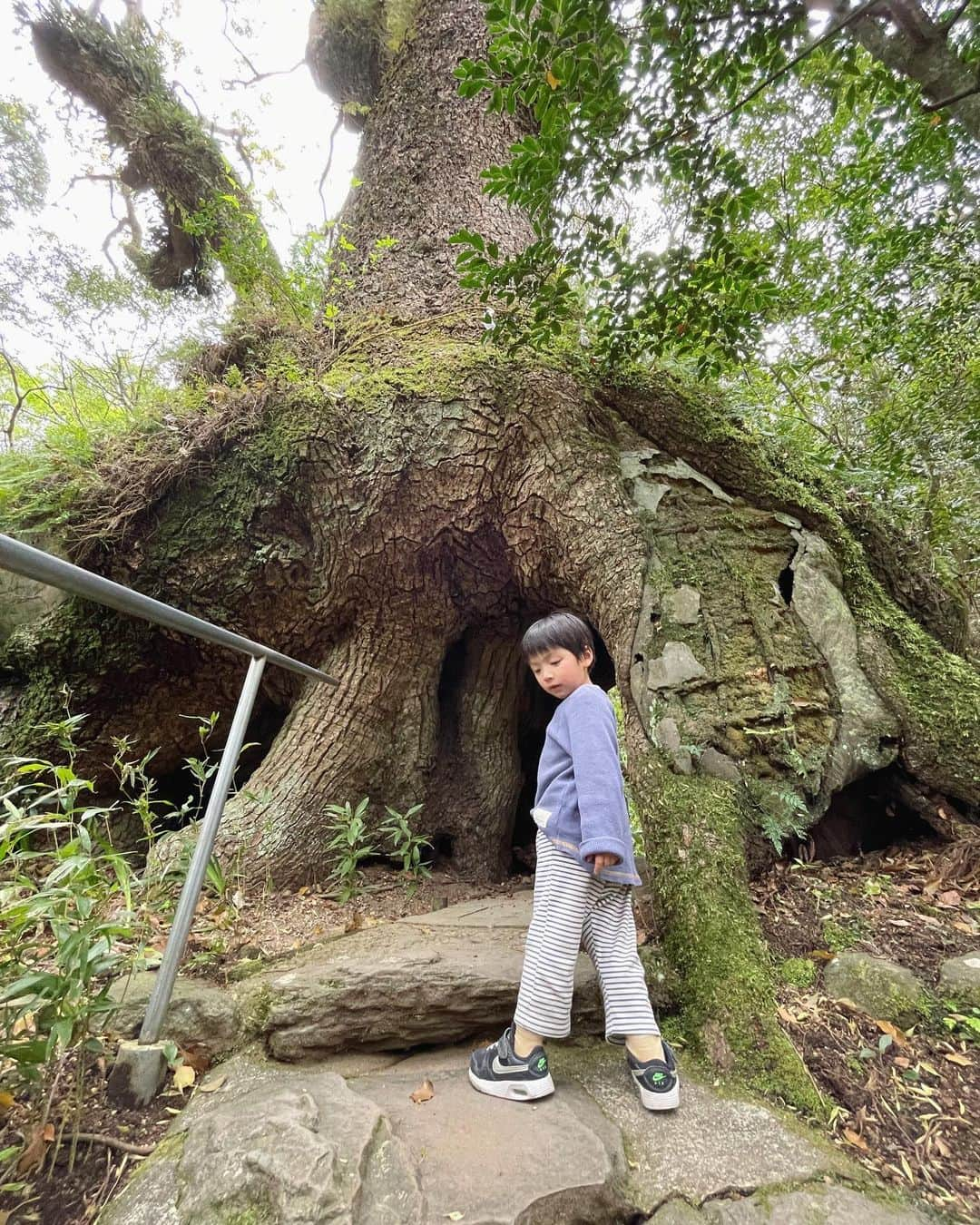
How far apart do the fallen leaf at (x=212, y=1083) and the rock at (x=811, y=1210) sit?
1201 mm

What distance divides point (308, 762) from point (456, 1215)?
243cm

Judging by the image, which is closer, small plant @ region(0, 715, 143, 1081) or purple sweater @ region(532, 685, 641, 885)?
small plant @ region(0, 715, 143, 1081)

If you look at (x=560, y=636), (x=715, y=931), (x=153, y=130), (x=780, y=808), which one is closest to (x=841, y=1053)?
(x=715, y=931)

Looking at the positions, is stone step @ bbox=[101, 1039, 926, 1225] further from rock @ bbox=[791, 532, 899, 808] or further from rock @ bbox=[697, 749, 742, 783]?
rock @ bbox=[791, 532, 899, 808]

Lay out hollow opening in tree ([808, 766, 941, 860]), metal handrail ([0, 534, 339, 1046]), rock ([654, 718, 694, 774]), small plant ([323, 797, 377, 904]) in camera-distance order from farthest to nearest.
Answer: small plant ([323, 797, 377, 904]) < hollow opening in tree ([808, 766, 941, 860]) < rock ([654, 718, 694, 774]) < metal handrail ([0, 534, 339, 1046])

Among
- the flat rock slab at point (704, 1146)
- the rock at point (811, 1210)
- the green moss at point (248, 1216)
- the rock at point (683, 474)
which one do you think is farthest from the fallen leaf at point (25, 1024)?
the rock at point (683, 474)

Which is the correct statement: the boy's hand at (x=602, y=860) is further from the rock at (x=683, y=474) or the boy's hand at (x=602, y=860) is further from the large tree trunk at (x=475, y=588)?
the rock at (x=683, y=474)

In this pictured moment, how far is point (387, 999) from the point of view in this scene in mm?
1874

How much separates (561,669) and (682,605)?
3.22 ft

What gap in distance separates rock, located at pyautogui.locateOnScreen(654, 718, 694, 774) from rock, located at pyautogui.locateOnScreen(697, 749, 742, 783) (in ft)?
0.17

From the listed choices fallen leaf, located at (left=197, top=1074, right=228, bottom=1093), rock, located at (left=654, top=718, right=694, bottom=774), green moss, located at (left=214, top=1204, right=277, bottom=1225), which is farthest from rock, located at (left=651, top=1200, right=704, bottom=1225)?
rock, located at (left=654, top=718, right=694, bottom=774)

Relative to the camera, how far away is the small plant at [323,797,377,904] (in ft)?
10.1

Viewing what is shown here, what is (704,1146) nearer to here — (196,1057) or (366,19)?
(196,1057)

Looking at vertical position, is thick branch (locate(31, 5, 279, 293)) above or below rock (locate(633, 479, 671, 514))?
above
